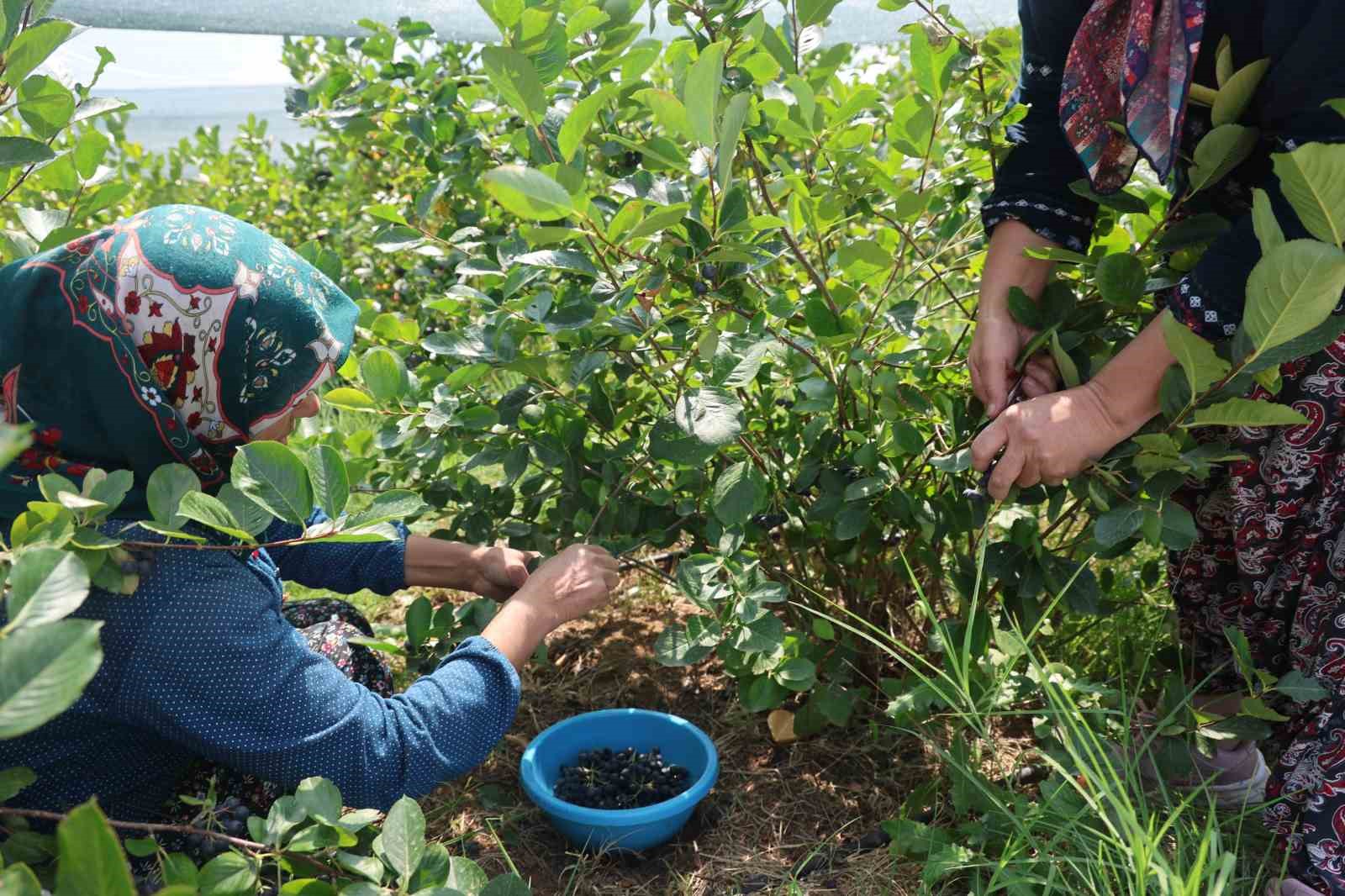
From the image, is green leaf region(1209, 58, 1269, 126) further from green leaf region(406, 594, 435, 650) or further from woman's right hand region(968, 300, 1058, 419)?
green leaf region(406, 594, 435, 650)

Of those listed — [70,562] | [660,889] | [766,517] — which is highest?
[70,562]

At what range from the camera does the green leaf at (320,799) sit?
3.44 ft

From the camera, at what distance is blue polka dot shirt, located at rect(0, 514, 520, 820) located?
47.2 inches

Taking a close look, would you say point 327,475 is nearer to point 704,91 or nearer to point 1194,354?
point 704,91

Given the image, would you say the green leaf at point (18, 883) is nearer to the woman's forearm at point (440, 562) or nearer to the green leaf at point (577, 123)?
the green leaf at point (577, 123)

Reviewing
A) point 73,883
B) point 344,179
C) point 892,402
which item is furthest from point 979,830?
point 344,179

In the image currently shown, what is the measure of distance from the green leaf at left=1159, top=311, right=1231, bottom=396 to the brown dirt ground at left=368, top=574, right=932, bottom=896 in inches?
34.1

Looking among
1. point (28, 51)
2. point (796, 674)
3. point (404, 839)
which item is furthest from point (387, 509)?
point (796, 674)

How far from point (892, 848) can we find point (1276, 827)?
0.54 m

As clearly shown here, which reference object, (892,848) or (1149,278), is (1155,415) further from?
(892,848)

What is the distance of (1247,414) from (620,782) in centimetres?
111

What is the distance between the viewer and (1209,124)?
1416 mm

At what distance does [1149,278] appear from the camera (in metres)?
1.47

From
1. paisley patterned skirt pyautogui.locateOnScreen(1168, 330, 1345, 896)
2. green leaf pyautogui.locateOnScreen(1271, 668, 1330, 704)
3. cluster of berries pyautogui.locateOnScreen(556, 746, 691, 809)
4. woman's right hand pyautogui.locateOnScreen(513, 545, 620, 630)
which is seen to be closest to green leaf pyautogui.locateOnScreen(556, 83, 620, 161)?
woman's right hand pyautogui.locateOnScreen(513, 545, 620, 630)
